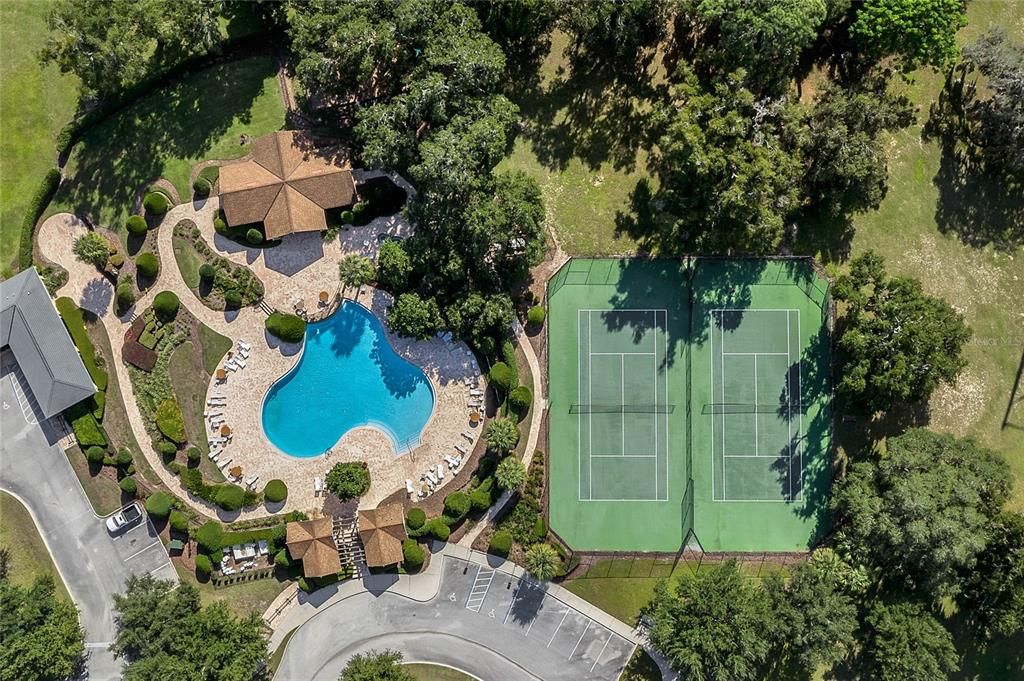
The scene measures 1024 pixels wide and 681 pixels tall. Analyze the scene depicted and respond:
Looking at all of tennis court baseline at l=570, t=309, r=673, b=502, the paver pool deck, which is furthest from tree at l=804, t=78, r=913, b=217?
the paver pool deck

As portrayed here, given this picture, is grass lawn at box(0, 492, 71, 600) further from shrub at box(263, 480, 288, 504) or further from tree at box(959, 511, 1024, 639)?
tree at box(959, 511, 1024, 639)

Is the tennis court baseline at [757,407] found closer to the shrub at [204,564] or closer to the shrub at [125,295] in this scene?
the shrub at [204,564]

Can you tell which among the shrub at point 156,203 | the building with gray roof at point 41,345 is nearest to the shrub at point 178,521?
the building with gray roof at point 41,345

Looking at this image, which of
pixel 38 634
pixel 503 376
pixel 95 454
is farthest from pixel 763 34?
pixel 38 634

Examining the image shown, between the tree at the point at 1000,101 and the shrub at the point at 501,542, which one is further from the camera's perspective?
the shrub at the point at 501,542

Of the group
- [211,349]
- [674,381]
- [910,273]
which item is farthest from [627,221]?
[211,349]

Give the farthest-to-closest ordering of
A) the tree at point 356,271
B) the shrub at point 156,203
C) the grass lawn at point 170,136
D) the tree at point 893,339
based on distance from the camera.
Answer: the grass lawn at point 170,136, the shrub at point 156,203, the tree at point 356,271, the tree at point 893,339
